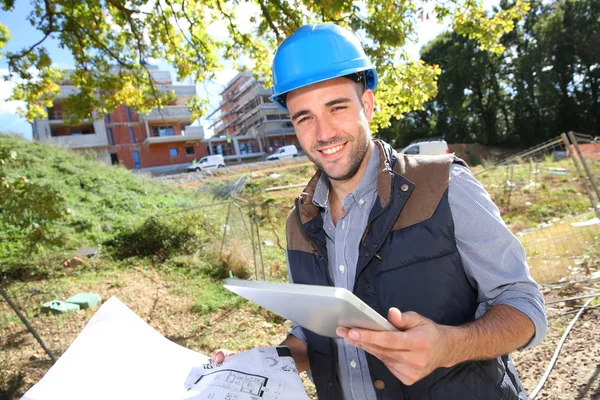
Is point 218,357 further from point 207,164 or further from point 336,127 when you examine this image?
point 207,164

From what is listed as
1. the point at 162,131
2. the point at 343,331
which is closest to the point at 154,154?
the point at 162,131

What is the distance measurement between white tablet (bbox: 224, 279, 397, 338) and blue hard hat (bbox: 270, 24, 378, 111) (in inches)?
34.7

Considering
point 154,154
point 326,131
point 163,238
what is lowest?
point 163,238

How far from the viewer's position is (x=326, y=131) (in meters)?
1.59

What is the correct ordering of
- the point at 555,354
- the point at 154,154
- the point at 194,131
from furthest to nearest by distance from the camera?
1. the point at 194,131
2. the point at 154,154
3. the point at 555,354

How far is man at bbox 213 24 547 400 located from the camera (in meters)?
1.19

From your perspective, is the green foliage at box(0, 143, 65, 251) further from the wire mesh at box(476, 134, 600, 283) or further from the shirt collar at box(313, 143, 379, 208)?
the wire mesh at box(476, 134, 600, 283)

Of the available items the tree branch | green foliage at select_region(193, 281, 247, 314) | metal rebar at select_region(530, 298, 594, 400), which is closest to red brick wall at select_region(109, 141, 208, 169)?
green foliage at select_region(193, 281, 247, 314)

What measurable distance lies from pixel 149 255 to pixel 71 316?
365cm

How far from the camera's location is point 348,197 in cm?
163

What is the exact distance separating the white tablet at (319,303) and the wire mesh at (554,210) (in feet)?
17.6

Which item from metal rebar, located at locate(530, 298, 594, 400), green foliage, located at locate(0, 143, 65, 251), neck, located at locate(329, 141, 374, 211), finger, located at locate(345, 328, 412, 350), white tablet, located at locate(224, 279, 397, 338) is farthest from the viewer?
green foliage, located at locate(0, 143, 65, 251)

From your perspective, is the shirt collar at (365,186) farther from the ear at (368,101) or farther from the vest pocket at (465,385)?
the vest pocket at (465,385)

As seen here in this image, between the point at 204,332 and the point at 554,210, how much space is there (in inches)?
382
